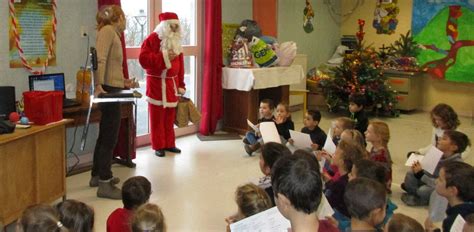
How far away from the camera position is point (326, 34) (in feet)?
29.5

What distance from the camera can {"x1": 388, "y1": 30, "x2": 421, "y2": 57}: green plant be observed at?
323 inches

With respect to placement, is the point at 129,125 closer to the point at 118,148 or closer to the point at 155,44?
the point at 118,148

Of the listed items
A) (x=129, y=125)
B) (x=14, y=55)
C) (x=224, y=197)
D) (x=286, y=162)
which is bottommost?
(x=224, y=197)

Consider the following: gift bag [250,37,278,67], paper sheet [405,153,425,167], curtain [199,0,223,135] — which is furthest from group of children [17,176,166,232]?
gift bag [250,37,278,67]

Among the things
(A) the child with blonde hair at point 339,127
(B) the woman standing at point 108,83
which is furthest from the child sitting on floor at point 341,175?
(B) the woman standing at point 108,83

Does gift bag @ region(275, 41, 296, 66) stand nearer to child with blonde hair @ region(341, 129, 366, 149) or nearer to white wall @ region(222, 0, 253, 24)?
white wall @ region(222, 0, 253, 24)

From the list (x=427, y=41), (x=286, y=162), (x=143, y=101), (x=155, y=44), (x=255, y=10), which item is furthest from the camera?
(x=427, y=41)

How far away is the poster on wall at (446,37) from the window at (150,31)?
389 cm

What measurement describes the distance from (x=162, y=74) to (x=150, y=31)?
2.36 feet

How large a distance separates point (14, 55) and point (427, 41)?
621 centimetres

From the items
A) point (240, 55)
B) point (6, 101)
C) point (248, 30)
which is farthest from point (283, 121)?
point (6, 101)

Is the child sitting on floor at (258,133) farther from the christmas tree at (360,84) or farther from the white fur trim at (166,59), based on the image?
the christmas tree at (360,84)

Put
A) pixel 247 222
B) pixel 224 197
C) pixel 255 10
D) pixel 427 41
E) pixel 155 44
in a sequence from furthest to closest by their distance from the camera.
A: pixel 427 41 < pixel 255 10 < pixel 155 44 < pixel 224 197 < pixel 247 222

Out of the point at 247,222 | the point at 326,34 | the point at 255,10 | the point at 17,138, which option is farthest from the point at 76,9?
the point at 326,34
